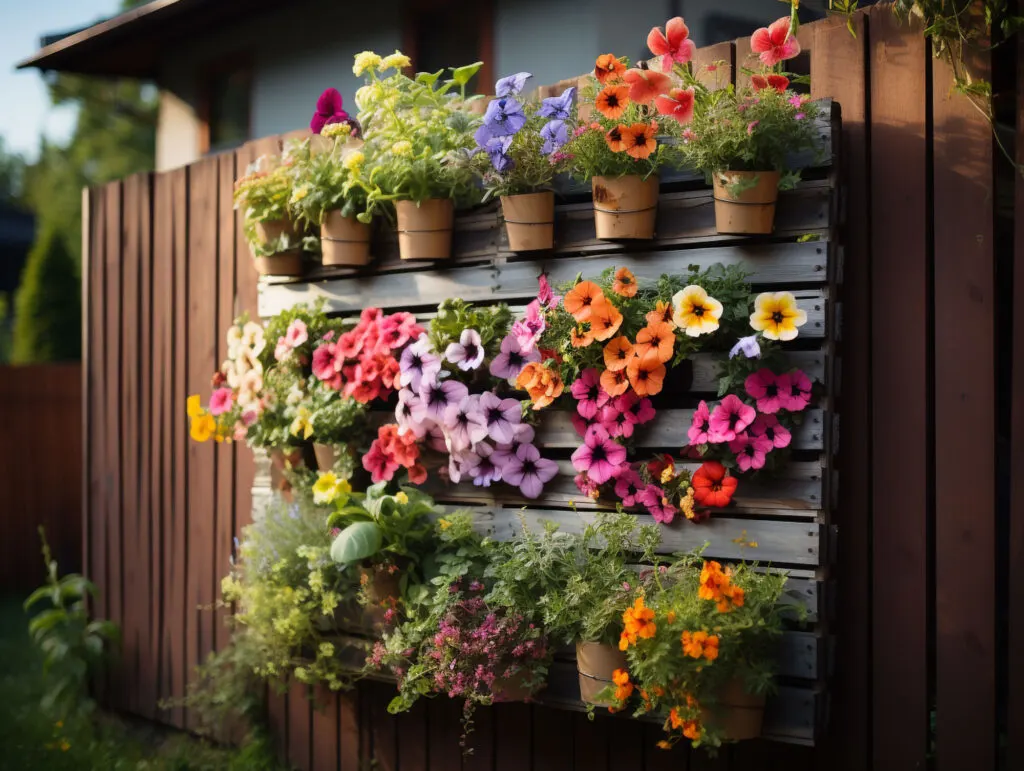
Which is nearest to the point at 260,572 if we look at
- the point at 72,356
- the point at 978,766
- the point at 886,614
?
the point at 886,614

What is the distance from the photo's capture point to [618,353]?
9.77ft

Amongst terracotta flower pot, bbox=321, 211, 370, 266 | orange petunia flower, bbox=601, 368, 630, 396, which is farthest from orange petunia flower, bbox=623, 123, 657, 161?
terracotta flower pot, bbox=321, 211, 370, 266

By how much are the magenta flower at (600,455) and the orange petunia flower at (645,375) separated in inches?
8.6

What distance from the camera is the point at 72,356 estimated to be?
1070cm

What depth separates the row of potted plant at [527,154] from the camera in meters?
2.85

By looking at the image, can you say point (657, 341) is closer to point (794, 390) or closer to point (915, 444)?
point (794, 390)

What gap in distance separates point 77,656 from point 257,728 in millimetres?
1234

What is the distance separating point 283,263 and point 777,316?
202 cm

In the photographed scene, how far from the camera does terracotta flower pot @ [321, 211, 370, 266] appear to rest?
3.62 metres

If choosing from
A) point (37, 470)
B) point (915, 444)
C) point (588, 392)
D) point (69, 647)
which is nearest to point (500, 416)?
point (588, 392)

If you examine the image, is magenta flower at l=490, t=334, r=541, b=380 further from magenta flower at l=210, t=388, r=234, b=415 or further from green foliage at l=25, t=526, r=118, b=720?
green foliage at l=25, t=526, r=118, b=720

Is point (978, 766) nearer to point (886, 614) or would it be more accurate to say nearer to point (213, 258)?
point (886, 614)

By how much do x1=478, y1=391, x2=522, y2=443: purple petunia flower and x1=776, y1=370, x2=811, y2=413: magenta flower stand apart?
88 cm

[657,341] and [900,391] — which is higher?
[657,341]
